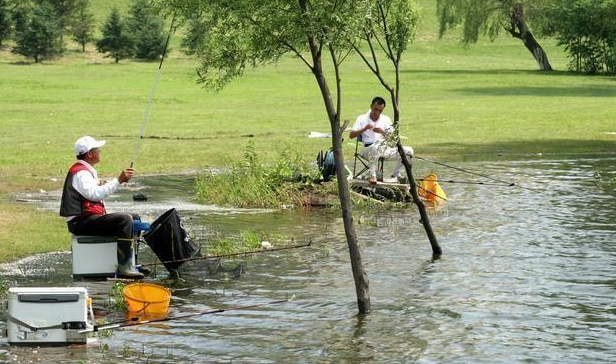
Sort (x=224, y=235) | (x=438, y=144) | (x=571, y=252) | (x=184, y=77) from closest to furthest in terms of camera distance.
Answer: (x=571, y=252), (x=224, y=235), (x=438, y=144), (x=184, y=77)

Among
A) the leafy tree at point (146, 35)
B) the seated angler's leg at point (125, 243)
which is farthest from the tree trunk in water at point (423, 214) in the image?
the leafy tree at point (146, 35)

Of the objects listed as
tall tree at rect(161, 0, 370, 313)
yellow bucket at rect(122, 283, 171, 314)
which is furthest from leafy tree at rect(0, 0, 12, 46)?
yellow bucket at rect(122, 283, 171, 314)

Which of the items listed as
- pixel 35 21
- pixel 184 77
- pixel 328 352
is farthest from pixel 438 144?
pixel 35 21

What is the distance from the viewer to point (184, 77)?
6406 cm

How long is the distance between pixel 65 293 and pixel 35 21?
6777 centimetres

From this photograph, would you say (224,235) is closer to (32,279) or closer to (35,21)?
(32,279)

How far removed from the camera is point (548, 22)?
7738cm

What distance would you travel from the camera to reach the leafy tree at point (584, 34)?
2840 inches

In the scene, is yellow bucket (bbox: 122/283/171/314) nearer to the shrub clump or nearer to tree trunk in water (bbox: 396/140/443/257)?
tree trunk in water (bbox: 396/140/443/257)

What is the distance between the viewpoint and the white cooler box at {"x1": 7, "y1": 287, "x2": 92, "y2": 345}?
10.4 metres

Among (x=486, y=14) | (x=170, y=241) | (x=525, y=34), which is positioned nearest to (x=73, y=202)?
(x=170, y=241)

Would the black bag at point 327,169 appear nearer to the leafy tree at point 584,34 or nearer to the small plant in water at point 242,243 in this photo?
the small plant in water at point 242,243

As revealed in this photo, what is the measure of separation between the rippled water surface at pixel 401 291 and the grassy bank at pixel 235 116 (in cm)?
275

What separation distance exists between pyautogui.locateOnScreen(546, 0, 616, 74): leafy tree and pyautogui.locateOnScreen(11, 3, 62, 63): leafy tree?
1252 inches
